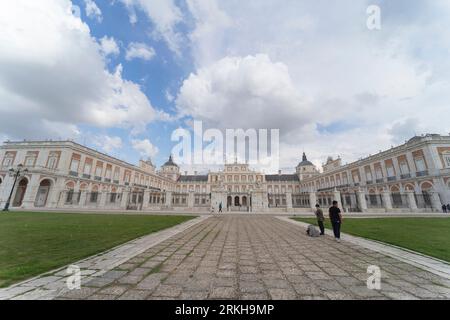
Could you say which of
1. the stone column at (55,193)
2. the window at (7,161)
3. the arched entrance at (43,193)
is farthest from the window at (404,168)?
the window at (7,161)

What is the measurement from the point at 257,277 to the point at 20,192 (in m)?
37.2

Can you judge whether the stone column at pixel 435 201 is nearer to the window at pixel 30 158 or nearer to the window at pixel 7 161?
the window at pixel 30 158

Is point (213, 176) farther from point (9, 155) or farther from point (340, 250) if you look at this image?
point (340, 250)

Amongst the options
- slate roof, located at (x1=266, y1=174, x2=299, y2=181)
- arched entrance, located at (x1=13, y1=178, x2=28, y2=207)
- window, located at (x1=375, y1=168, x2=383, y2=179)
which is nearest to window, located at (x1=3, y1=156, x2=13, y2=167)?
arched entrance, located at (x1=13, y1=178, x2=28, y2=207)

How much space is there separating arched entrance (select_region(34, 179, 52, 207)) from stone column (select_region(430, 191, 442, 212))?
162 feet

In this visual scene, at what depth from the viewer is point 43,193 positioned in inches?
1030

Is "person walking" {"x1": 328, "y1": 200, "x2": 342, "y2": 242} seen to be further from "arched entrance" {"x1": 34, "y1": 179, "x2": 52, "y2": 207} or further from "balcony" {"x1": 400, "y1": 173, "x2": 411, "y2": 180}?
"arched entrance" {"x1": 34, "y1": 179, "x2": 52, "y2": 207}

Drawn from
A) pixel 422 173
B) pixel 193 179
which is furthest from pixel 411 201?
pixel 193 179

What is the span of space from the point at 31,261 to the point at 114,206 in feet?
84.3

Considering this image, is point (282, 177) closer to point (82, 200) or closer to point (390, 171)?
point (390, 171)

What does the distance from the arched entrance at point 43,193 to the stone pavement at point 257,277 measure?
3172cm

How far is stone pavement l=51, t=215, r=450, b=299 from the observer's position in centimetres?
235

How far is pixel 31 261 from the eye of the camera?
11.3 feet
